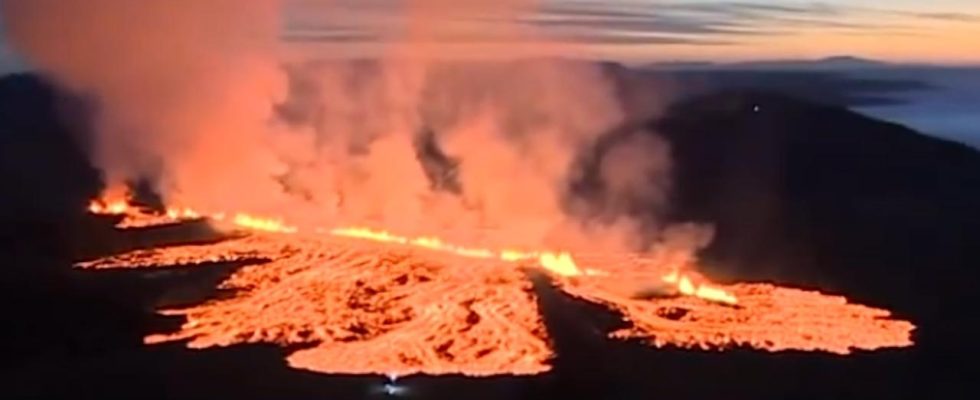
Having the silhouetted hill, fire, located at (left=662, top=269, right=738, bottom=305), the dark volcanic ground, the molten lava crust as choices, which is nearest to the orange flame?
fire, located at (left=662, top=269, right=738, bottom=305)

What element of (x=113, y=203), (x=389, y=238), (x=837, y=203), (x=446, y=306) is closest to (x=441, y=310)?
(x=446, y=306)

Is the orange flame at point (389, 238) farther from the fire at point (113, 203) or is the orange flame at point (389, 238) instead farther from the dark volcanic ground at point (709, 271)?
the dark volcanic ground at point (709, 271)

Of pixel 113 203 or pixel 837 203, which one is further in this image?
pixel 837 203

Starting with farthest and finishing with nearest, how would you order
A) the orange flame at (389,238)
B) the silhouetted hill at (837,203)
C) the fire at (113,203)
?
the fire at (113,203)
the silhouetted hill at (837,203)
the orange flame at (389,238)

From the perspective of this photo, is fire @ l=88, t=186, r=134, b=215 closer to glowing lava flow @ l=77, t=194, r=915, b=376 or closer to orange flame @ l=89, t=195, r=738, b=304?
orange flame @ l=89, t=195, r=738, b=304

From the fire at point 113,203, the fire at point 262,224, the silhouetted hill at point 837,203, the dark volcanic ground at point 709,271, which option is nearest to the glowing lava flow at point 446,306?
the dark volcanic ground at point 709,271

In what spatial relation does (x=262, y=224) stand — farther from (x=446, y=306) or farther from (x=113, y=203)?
(x=446, y=306)

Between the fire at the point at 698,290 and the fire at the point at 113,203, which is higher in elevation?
the fire at the point at 113,203
